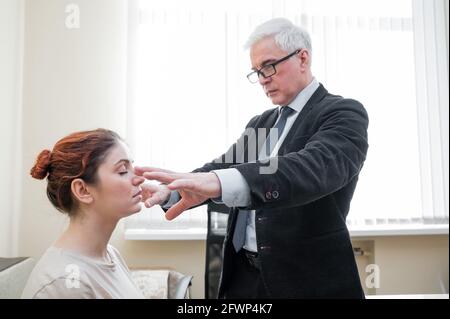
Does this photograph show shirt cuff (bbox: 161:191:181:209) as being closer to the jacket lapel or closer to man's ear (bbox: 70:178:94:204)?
man's ear (bbox: 70:178:94:204)

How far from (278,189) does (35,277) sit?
0.53 metres

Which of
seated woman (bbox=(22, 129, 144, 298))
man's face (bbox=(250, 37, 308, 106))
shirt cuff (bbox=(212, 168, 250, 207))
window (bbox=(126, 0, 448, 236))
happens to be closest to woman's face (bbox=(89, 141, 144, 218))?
seated woman (bbox=(22, 129, 144, 298))

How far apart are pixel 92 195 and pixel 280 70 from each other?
0.60 m

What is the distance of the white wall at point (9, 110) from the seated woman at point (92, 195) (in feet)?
3.30

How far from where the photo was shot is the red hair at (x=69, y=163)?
823 mm

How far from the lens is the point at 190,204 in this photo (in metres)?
0.79

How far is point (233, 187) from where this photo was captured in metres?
0.64

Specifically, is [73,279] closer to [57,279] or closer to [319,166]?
[57,279]

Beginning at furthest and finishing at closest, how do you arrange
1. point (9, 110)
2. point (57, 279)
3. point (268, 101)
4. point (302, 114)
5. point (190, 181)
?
point (268, 101) < point (9, 110) < point (302, 114) < point (57, 279) < point (190, 181)

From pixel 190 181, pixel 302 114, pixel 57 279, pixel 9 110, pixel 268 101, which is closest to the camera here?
pixel 190 181

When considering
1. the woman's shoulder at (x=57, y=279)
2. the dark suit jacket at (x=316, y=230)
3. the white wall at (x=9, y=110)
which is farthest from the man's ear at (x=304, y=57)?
the white wall at (x=9, y=110)

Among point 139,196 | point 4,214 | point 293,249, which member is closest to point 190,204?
point 139,196

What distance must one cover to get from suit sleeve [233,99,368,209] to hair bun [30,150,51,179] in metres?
0.47

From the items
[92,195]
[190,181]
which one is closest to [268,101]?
[92,195]
